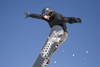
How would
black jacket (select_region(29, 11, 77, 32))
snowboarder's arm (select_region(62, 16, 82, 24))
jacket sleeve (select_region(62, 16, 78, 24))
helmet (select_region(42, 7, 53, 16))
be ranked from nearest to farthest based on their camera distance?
1. snowboarder's arm (select_region(62, 16, 82, 24))
2. jacket sleeve (select_region(62, 16, 78, 24))
3. black jacket (select_region(29, 11, 77, 32))
4. helmet (select_region(42, 7, 53, 16))

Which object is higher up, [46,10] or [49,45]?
[46,10]

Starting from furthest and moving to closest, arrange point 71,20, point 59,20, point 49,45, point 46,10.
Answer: point 46,10 → point 59,20 → point 71,20 → point 49,45

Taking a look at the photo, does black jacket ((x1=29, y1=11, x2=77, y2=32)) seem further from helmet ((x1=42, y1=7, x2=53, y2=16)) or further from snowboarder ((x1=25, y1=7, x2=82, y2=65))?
helmet ((x1=42, y1=7, x2=53, y2=16))

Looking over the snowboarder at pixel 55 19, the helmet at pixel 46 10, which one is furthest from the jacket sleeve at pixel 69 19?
the helmet at pixel 46 10

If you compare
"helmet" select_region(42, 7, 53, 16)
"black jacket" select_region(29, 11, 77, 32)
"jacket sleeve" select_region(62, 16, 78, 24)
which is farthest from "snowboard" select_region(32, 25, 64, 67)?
"helmet" select_region(42, 7, 53, 16)

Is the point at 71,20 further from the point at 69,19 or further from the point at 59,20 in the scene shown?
the point at 59,20

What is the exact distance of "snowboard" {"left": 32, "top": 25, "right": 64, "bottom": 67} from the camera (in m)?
5.48

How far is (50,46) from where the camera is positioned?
5.61 m

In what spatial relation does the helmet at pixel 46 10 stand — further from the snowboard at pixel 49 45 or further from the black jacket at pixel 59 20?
the snowboard at pixel 49 45

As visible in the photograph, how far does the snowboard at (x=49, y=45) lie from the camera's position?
5.48 metres

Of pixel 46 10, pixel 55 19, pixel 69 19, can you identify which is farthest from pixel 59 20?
pixel 46 10

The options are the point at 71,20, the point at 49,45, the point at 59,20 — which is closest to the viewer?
the point at 49,45

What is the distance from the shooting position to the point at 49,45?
5625mm

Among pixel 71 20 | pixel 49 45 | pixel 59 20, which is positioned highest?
pixel 59 20
